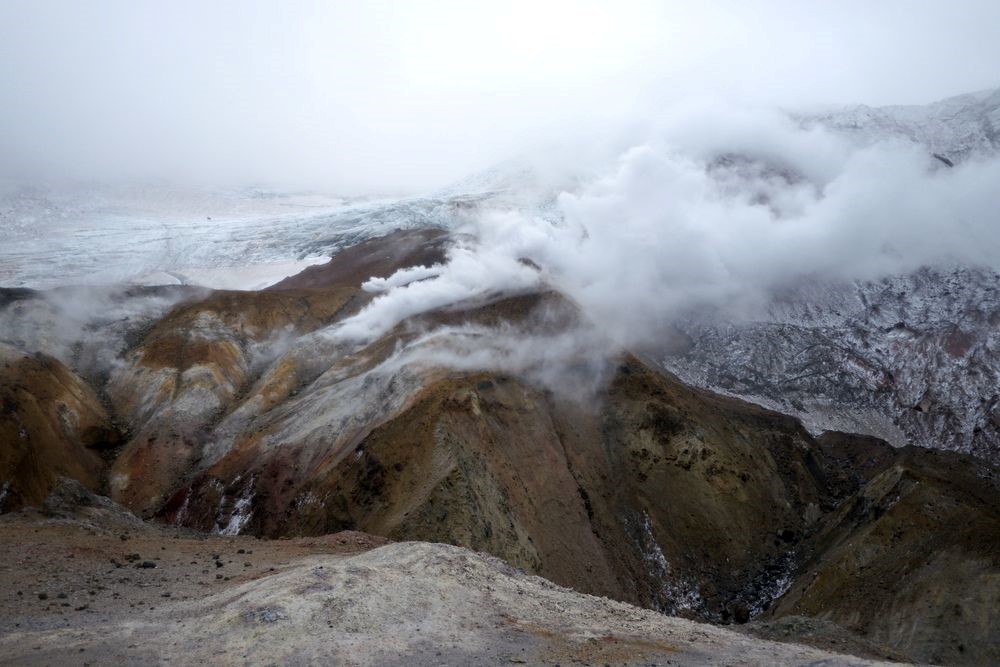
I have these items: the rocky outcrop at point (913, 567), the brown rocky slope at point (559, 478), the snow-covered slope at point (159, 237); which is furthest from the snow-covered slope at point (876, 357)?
the snow-covered slope at point (159, 237)

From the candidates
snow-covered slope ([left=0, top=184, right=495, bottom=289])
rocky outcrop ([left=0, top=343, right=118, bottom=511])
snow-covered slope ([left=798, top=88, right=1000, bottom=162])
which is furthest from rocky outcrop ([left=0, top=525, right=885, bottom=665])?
snow-covered slope ([left=798, top=88, right=1000, bottom=162])

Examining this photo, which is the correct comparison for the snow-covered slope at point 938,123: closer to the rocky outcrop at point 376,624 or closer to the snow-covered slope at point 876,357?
the snow-covered slope at point 876,357

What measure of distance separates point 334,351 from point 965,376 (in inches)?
3866

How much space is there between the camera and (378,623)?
1877 centimetres

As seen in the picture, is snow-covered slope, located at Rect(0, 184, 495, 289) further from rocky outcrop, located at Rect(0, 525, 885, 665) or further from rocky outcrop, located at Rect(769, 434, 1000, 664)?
rocky outcrop, located at Rect(0, 525, 885, 665)

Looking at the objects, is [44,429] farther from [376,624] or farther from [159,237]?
[159,237]

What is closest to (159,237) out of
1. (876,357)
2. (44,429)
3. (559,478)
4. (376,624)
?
(44,429)

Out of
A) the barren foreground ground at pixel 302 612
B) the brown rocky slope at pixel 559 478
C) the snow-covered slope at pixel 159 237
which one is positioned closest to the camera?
the barren foreground ground at pixel 302 612

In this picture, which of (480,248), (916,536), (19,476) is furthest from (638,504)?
(480,248)

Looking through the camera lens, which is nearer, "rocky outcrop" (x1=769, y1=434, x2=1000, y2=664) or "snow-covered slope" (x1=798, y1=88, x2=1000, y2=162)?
"rocky outcrop" (x1=769, y1=434, x2=1000, y2=664)

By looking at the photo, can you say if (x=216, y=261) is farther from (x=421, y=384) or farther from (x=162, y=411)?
(x=421, y=384)

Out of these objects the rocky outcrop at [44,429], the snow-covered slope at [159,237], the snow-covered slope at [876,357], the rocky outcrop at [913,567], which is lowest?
the snow-covered slope at [876,357]

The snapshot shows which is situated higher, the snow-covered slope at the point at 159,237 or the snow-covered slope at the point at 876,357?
the snow-covered slope at the point at 159,237

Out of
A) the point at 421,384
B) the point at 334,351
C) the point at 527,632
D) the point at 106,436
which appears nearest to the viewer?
the point at 527,632
